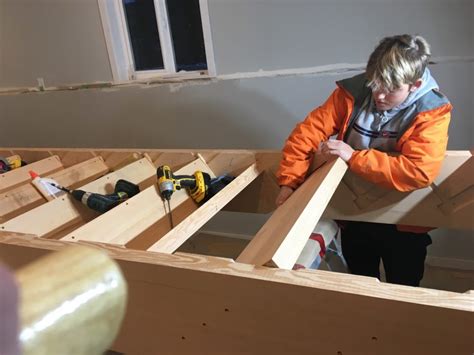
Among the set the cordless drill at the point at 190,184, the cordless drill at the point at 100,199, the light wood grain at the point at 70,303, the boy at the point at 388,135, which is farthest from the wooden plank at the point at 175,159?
the light wood grain at the point at 70,303

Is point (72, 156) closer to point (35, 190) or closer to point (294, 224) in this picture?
point (35, 190)

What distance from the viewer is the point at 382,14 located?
1.70 meters

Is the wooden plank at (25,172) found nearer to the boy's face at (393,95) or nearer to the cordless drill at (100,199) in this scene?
the cordless drill at (100,199)

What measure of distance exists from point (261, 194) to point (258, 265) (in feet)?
2.73

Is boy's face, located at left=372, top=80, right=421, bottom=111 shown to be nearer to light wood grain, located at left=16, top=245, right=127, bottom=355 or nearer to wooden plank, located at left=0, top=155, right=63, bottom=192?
light wood grain, located at left=16, top=245, right=127, bottom=355

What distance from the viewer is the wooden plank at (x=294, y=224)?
88cm

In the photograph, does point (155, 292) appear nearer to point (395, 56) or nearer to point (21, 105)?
point (395, 56)

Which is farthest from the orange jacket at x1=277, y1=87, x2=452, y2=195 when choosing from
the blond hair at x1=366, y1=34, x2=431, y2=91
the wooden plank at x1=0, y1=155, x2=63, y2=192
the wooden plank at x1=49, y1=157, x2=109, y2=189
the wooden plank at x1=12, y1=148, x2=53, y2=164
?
the wooden plank at x1=12, y1=148, x2=53, y2=164

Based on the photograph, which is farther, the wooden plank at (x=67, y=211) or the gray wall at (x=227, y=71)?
the gray wall at (x=227, y=71)

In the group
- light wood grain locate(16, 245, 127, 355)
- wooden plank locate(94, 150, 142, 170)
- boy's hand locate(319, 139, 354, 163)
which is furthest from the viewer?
wooden plank locate(94, 150, 142, 170)

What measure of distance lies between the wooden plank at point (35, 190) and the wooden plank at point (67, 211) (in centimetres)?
19

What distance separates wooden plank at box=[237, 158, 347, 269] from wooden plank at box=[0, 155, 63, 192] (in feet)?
3.68

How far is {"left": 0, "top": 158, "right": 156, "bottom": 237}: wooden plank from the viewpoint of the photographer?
48.0 inches

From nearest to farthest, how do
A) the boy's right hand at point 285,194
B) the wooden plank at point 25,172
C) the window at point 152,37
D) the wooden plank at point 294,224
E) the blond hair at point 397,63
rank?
the wooden plank at point 294,224
the blond hair at point 397,63
the boy's right hand at point 285,194
the wooden plank at point 25,172
the window at point 152,37
